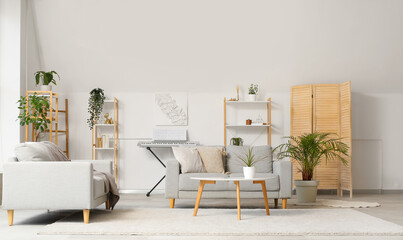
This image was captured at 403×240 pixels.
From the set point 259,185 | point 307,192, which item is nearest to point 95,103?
point 259,185

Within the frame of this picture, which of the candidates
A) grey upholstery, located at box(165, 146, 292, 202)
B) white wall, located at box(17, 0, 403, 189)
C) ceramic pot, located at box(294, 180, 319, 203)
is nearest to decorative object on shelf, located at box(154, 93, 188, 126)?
white wall, located at box(17, 0, 403, 189)

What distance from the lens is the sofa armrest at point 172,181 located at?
5.82m

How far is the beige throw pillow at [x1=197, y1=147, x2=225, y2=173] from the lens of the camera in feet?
20.4

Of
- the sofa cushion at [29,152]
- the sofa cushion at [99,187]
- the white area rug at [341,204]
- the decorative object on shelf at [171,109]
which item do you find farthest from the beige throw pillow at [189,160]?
the decorative object on shelf at [171,109]

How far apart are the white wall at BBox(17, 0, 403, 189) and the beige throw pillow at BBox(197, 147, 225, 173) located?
1769mm

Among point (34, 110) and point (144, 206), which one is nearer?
point (144, 206)

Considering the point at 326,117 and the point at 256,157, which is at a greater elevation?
the point at 326,117

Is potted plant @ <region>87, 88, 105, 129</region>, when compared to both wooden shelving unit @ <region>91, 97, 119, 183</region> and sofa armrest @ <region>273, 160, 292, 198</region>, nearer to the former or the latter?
wooden shelving unit @ <region>91, 97, 119, 183</region>

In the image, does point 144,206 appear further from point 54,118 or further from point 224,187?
point 54,118

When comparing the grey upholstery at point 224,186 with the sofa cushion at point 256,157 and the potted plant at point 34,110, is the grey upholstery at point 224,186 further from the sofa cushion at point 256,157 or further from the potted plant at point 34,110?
the potted plant at point 34,110

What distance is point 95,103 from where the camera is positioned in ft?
25.9

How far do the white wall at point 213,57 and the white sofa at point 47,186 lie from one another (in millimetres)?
3622

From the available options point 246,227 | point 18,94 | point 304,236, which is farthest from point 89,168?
point 18,94

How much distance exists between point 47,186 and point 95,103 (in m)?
3.51
